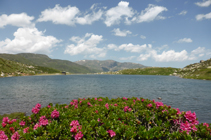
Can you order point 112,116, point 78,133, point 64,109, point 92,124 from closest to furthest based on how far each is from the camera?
1. point 78,133
2. point 92,124
3. point 112,116
4. point 64,109

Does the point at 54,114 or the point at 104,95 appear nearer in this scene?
the point at 54,114

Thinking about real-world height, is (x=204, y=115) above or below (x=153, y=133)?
below

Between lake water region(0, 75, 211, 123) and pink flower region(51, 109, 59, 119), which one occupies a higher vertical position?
pink flower region(51, 109, 59, 119)

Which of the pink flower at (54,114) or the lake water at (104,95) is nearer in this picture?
the pink flower at (54,114)

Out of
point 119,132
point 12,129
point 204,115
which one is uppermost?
point 119,132

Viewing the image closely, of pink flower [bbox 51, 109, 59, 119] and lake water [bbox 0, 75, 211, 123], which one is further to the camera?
lake water [bbox 0, 75, 211, 123]

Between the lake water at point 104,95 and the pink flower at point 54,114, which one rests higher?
the pink flower at point 54,114

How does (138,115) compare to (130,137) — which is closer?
(130,137)

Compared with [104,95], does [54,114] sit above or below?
above

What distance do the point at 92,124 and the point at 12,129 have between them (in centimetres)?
645

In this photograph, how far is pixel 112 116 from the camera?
1063 cm

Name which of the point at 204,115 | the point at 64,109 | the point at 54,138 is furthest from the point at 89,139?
the point at 204,115

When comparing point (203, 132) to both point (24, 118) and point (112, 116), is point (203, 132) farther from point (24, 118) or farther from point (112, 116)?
point (24, 118)

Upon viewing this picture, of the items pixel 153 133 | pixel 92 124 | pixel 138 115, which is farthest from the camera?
pixel 138 115
